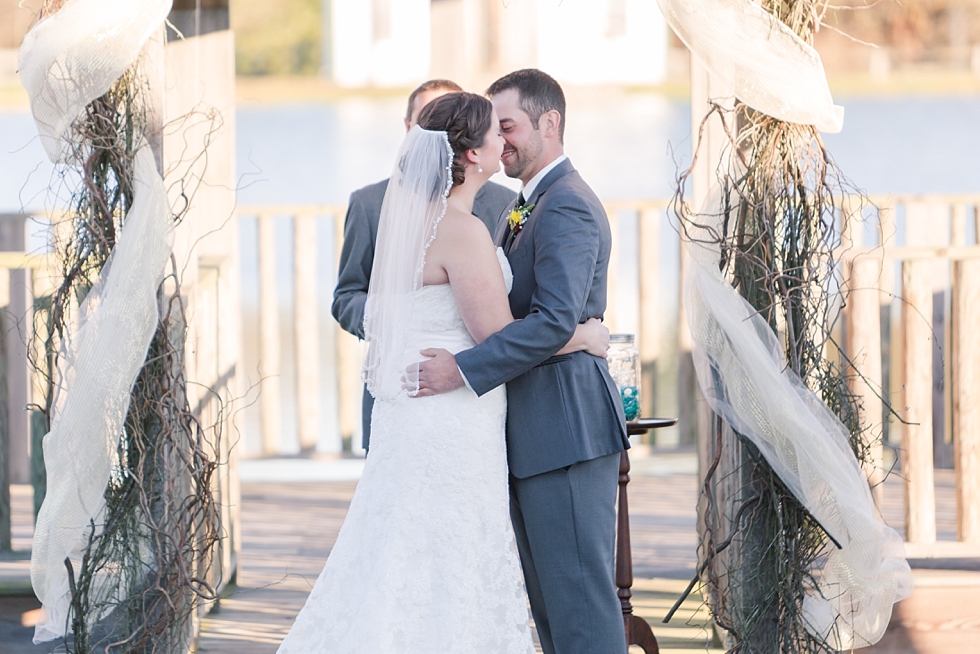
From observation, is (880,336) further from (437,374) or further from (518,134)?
(437,374)

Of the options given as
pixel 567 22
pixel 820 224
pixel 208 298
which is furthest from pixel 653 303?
pixel 567 22

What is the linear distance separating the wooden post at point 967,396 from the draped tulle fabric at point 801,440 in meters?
1.09

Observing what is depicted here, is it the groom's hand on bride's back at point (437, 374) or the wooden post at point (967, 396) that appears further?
the wooden post at point (967, 396)

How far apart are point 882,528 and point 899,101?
926 inches

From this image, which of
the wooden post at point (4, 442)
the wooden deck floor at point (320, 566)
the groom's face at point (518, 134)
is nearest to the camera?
the groom's face at point (518, 134)

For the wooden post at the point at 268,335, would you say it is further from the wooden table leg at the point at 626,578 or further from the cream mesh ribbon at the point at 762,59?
the cream mesh ribbon at the point at 762,59

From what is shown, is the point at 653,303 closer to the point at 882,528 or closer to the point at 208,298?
the point at 208,298

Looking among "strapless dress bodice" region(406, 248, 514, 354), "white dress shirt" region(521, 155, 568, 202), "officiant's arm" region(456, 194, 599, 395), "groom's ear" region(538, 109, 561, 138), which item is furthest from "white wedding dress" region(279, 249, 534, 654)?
"groom's ear" region(538, 109, 561, 138)

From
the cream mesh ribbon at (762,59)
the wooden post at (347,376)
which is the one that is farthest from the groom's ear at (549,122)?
the wooden post at (347,376)

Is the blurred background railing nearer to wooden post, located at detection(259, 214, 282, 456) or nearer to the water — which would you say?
wooden post, located at detection(259, 214, 282, 456)

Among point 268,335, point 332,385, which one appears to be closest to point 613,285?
point 268,335

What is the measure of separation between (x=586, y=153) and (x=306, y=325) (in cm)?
1457

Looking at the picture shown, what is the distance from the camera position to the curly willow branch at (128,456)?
286 cm

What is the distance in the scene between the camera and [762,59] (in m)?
2.67
